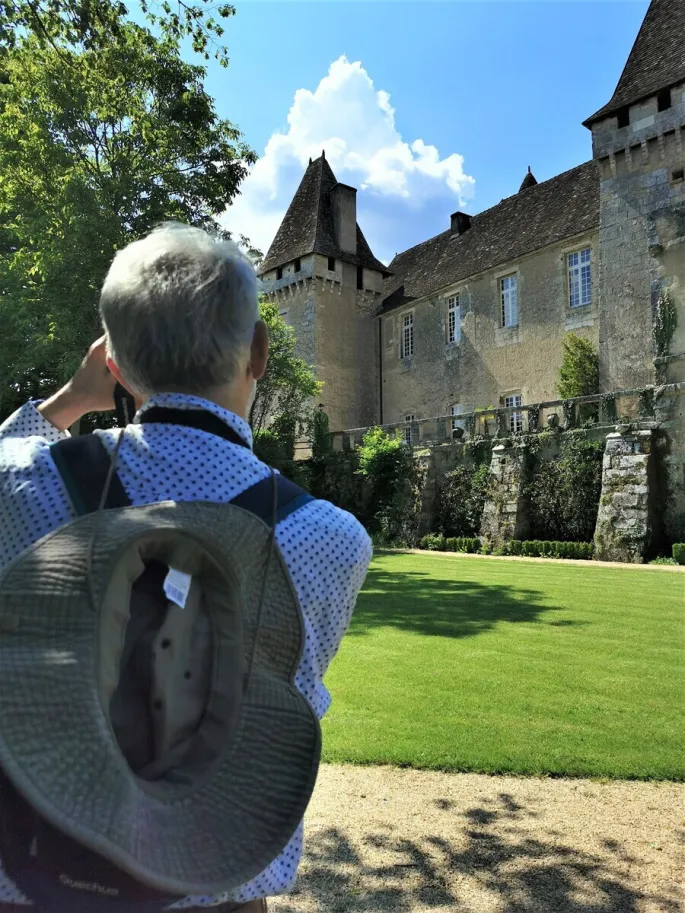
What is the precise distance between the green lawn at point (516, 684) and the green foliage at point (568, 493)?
742cm

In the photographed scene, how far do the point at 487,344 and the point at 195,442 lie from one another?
1077 inches

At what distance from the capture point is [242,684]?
3.14ft

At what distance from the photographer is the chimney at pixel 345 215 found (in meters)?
32.3

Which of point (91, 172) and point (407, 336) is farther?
point (407, 336)

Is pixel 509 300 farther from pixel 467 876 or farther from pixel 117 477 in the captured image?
pixel 117 477

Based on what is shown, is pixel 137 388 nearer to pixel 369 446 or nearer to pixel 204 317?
pixel 204 317

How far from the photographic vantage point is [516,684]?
17.3 ft

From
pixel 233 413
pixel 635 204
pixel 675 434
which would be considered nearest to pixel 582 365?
pixel 635 204

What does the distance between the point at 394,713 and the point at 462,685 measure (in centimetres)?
81

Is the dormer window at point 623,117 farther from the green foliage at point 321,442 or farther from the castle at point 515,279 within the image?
the green foliage at point 321,442

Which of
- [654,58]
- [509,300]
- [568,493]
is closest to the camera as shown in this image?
→ [568,493]

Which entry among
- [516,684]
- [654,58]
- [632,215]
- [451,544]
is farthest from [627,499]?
[654,58]

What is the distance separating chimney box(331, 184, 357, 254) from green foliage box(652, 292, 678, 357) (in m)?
18.9

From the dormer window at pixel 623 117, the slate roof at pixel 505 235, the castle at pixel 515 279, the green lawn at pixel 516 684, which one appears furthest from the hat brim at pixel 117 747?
the slate roof at pixel 505 235
